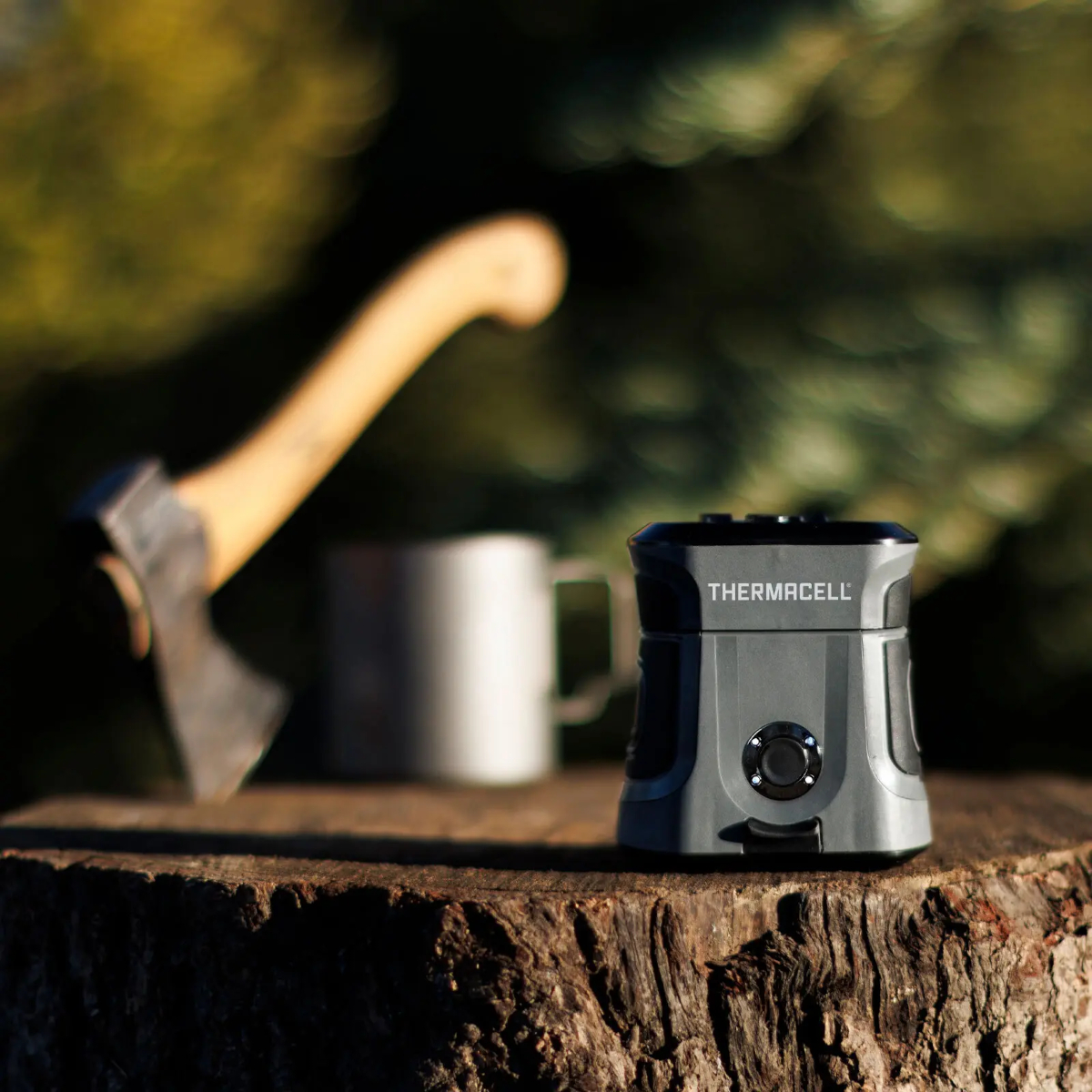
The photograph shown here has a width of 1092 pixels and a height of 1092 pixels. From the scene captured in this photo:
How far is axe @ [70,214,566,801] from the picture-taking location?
114 cm

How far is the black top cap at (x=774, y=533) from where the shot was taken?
79cm

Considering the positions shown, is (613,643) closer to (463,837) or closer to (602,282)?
(463,837)

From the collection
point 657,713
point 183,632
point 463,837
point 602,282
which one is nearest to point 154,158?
point 602,282

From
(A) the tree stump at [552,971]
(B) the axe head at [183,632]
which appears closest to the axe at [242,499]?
(B) the axe head at [183,632]

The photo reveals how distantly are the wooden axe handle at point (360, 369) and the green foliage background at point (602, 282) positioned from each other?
0.29m

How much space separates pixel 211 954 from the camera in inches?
32.3

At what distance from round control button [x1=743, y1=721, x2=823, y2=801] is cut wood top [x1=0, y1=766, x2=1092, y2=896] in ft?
0.18

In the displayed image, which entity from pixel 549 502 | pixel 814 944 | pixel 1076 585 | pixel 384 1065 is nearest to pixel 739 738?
pixel 814 944

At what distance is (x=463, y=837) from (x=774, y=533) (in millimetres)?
371

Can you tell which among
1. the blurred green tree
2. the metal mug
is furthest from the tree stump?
the blurred green tree

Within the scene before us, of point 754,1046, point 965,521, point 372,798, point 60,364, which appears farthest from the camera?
point 60,364

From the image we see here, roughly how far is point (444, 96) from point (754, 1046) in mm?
1571

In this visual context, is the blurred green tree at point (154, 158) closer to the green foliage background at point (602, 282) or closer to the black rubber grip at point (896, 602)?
the green foliage background at point (602, 282)

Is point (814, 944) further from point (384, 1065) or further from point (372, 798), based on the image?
point (372, 798)
